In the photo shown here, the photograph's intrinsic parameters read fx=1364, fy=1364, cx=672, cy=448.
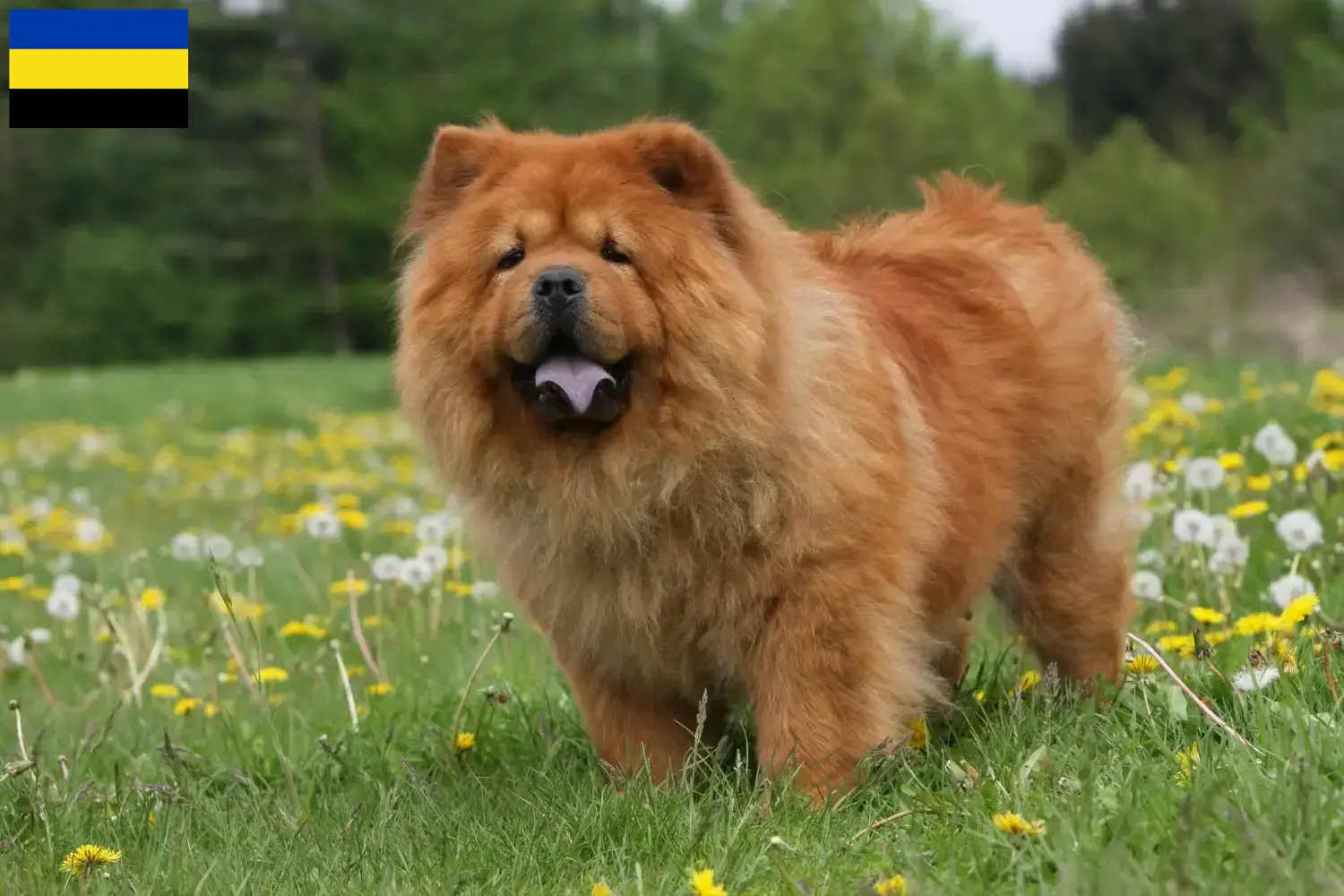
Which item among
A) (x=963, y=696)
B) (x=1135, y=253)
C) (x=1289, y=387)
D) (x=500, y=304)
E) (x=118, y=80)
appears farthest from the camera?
(x=1135, y=253)

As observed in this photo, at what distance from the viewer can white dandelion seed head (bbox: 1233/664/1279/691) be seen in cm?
271

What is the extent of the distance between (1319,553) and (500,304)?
2.61 meters

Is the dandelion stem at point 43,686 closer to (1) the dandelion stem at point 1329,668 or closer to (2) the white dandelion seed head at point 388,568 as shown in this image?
(2) the white dandelion seed head at point 388,568

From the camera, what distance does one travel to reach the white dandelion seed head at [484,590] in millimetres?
4773

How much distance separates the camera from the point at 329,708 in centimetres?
404

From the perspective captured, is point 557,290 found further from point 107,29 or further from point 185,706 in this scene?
point 107,29

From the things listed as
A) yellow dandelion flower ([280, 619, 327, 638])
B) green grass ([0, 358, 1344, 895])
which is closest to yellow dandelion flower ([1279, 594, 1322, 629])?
green grass ([0, 358, 1344, 895])

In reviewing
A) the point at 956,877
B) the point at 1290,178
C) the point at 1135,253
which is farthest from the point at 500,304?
the point at 1290,178

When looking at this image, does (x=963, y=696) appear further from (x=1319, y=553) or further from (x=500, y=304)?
Result: (x=500, y=304)

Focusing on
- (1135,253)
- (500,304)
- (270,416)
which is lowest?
(270,416)

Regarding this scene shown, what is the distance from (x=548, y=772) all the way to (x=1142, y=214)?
18359 millimetres

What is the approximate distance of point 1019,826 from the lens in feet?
7.36

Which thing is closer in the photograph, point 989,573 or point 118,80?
point 989,573

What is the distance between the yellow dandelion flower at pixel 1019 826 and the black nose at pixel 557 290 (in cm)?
135
